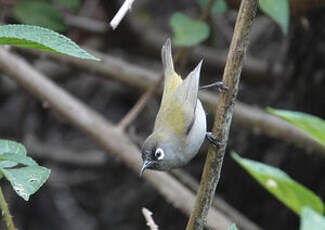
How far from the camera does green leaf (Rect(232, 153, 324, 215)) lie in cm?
198

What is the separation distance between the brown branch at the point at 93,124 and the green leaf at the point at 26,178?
Result: 201 cm

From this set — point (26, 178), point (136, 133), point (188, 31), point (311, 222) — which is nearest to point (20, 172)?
point (26, 178)

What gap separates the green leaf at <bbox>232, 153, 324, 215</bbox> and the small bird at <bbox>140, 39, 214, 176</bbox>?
2.83 ft

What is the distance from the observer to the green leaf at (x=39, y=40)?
1.42m

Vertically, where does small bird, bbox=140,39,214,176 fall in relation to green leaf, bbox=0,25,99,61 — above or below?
below

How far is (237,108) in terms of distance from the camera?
168 inches

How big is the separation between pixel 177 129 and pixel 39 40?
5.87ft

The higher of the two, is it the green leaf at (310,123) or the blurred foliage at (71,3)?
the green leaf at (310,123)

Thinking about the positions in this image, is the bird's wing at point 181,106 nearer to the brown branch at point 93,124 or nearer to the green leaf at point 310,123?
the brown branch at point 93,124

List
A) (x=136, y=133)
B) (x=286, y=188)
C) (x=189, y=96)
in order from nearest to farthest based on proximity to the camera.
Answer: (x=286, y=188) < (x=189, y=96) < (x=136, y=133)

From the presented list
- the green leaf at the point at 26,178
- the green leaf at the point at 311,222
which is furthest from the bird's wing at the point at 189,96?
the green leaf at the point at 311,222

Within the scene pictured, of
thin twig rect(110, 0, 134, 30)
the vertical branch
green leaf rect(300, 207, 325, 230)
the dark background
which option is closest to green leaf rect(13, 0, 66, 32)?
the dark background

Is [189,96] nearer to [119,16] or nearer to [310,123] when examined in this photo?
[310,123]

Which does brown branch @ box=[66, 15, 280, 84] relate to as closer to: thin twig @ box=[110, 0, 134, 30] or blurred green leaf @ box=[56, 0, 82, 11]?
blurred green leaf @ box=[56, 0, 82, 11]
